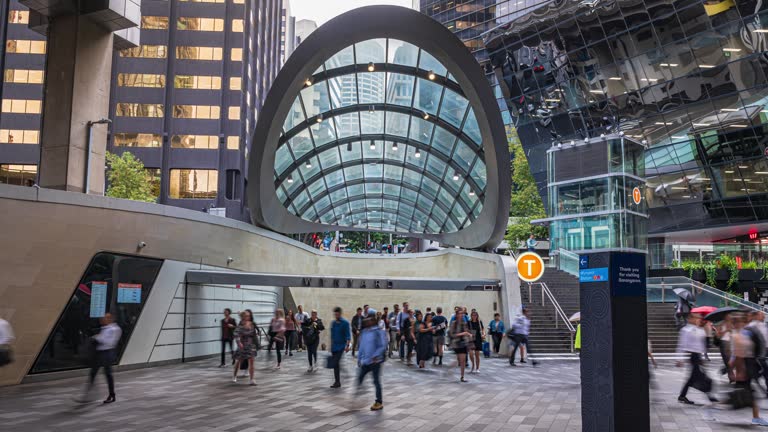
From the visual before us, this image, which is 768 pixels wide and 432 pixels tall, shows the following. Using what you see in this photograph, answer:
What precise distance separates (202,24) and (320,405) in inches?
2324

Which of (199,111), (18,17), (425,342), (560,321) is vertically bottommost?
(425,342)

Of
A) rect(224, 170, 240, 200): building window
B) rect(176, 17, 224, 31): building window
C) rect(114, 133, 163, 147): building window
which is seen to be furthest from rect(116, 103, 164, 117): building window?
rect(224, 170, 240, 200): building window

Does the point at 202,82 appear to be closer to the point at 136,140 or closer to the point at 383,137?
the point at 136,140

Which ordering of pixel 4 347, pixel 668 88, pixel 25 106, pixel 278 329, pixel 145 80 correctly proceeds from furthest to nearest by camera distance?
pixel 145 80 < pixel 25 106 < pixel 668 88 < pixel 278 329 < pixel 4 347

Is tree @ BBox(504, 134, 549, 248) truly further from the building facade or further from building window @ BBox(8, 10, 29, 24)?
building window @ BBox(8, 10, 29, 24)

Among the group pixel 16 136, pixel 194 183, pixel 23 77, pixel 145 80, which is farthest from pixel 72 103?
pixel 23 77

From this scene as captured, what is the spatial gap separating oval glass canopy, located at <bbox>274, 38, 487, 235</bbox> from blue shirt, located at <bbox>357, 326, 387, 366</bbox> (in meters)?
13.6

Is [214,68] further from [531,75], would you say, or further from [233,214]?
[531,75]

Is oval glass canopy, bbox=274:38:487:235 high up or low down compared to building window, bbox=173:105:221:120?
down

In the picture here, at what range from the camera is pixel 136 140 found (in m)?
60.2

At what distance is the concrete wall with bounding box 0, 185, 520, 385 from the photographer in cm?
1245

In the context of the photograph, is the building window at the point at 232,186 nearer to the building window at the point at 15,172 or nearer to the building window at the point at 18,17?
the building window at the point at 15,172

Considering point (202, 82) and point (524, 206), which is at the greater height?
point (202, 82)

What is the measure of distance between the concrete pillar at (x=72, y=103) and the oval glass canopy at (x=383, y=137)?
21.4 feet
